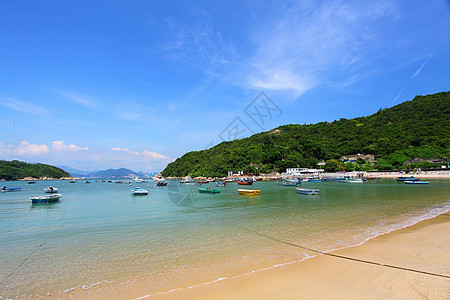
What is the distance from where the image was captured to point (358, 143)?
10625 cm

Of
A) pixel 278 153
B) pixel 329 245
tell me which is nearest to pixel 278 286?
pixel 329 245

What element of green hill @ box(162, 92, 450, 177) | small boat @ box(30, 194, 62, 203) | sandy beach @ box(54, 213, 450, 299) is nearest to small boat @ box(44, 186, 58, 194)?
small boat @ box(30, 194, 62, 203)

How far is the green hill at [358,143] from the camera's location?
88625 mm

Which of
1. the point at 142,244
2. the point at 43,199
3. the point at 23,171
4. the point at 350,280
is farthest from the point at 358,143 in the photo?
the point at 23,171

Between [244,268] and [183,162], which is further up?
[183,162]

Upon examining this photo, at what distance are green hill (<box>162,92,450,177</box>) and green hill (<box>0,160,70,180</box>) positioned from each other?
308 feet

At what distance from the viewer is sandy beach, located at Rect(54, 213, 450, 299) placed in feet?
17.5

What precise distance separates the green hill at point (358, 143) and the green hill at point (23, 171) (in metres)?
93.8

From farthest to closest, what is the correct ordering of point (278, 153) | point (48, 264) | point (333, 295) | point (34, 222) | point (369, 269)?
point (278, 153) < point (34, 222) < point (48, 264) < point (369, 269) < point (333, 295)

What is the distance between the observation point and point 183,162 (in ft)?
555

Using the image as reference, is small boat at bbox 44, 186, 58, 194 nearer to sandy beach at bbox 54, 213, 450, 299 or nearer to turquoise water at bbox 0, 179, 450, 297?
turquoise water at bbox 0, 179, 450, 297

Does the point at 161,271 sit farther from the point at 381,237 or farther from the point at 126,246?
the point at 381,237

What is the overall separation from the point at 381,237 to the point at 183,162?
534ft

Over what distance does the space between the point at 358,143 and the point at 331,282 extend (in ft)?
379
